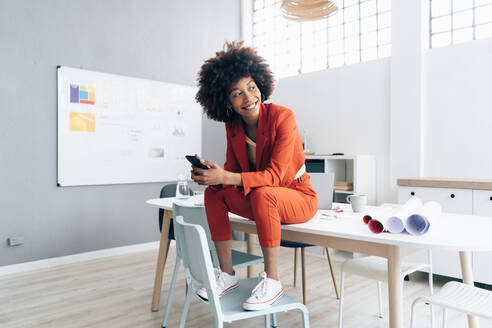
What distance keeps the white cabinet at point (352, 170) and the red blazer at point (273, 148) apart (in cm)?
220

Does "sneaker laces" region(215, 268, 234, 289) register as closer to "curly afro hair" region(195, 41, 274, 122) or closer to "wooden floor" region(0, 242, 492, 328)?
"curly afro hair" region(195, 41, 274, 122)

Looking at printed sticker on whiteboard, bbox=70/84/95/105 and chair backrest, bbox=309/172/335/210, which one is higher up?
printed sticker on whiteboard, bbox=70/84/95/105

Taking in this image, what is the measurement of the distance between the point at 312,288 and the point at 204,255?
2.09 meters

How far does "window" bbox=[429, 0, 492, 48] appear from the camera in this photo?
3558mm

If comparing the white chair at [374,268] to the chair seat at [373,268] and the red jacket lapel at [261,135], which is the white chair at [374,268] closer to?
the chair seat at [373,268]

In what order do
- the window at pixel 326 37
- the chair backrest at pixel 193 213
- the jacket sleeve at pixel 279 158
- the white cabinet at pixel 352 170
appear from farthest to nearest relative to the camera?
the window at pixel 326 37 < the white cabinet at pixel 352 170 < the chair backrest at pixel 193 213 < the jacket sleeve at pixel 279 158

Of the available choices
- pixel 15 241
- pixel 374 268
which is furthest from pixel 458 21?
pixel 15 241

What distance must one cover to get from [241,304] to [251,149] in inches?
28.9

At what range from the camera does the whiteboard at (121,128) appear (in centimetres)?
389

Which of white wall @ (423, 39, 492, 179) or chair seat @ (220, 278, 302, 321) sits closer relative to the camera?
chair seat @ (220, 278, 302, 321)

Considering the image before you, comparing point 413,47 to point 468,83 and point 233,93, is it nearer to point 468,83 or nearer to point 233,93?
point 468,83

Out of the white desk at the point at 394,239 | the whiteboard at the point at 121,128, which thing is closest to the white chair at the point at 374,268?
the white desk at the point at 394,239

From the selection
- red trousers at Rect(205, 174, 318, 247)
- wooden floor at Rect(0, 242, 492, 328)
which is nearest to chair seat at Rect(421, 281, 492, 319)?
red trousers at Rect(205, 174, 318, 247)

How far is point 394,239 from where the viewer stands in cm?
128
